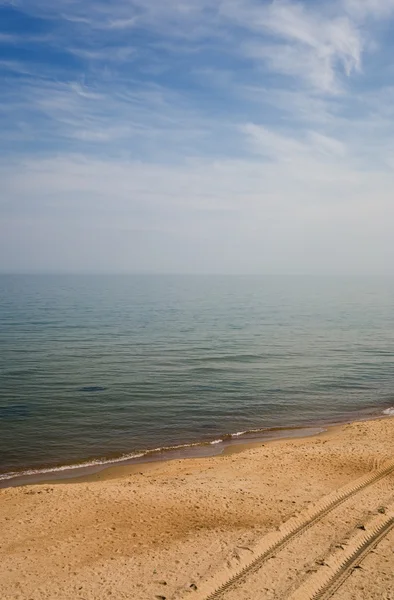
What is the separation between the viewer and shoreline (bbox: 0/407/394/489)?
20.8 m

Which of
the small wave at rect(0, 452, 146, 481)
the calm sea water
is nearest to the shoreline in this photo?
the small wave at rect(0, 452, 146, 481)

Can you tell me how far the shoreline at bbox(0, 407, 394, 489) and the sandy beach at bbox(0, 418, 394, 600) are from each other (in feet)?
2.89

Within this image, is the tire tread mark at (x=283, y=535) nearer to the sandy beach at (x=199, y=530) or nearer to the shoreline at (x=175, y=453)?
the sandy beach at (x=199, y=530)

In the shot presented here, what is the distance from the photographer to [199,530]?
14484 millimetres

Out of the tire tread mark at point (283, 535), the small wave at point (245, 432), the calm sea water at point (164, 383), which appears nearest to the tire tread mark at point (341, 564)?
the tire tread mark at point (283, 535)

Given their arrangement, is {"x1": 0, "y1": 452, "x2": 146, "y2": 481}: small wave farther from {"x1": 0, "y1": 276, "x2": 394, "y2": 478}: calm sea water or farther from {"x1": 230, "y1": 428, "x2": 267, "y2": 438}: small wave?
{"x1": 230, "y1": 428, "x2": 267, "y2": 438}: small wave

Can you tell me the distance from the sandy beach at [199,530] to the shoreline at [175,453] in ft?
2.89

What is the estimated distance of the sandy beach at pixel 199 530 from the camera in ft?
38.0

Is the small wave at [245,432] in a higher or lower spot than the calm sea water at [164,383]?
lower

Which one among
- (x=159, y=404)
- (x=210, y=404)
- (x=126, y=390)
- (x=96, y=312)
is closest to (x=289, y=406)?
(x=210, y=404)

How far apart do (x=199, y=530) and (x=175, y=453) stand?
31.3ft

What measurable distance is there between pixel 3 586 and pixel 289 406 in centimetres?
2346

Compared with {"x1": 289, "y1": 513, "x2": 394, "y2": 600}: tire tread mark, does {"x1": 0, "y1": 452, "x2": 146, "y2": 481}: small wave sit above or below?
below

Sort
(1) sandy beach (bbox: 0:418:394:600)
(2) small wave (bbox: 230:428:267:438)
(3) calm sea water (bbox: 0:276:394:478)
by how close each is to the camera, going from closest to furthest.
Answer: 1. (1) sandy beach (bbox: 0:418:394:600)
2. (3) calm sea water (bbox: 0:276:394:478)
3. (2) small wave (bbox: 230:428:267:438)
